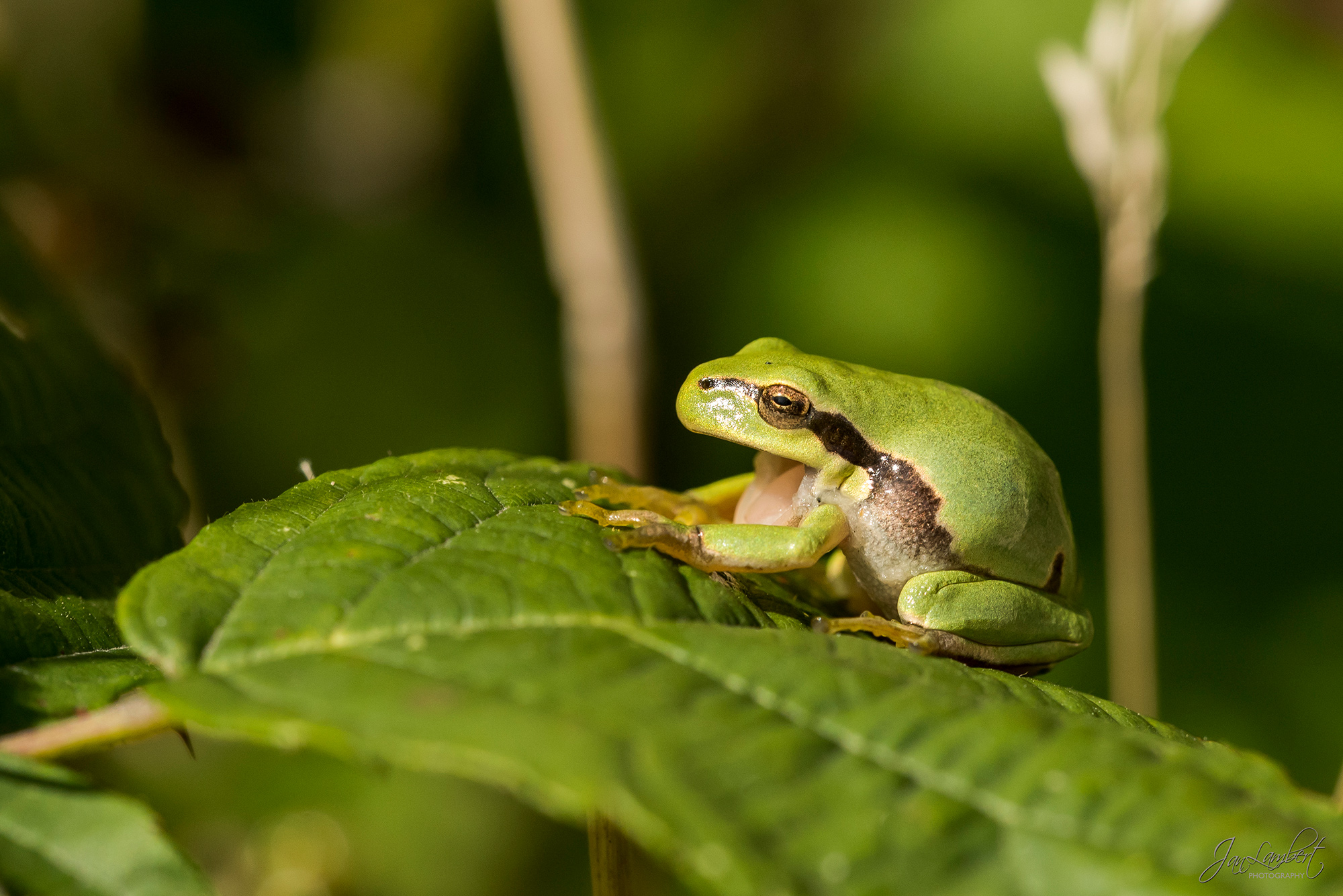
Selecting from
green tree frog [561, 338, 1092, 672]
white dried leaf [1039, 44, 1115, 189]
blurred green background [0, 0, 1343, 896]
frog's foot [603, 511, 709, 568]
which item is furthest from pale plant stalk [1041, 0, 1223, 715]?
blurred green background [0, 0, 1343, 896]

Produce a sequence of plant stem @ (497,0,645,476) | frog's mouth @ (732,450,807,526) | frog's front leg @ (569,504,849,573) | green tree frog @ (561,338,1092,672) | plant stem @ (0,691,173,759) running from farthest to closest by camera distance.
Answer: plant stem @ (497,0,645,476)
frog's mouth @ (732,450,807,526)
green tree frog @ (561,338,1092,672)
frog's front leg @ (569,504,849,573)
plant stem @ (0,691,173,759)

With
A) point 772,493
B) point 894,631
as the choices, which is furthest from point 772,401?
point 894,631

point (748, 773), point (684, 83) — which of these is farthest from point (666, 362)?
point (748, 773)

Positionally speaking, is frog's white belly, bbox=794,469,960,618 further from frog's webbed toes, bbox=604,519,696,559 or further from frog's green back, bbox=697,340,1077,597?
frog's webbed toes, bbox=604,519,696,559

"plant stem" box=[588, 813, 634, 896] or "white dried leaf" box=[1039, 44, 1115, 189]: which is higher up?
"white dried leaf" box=[1039, 44, 1115, 189]

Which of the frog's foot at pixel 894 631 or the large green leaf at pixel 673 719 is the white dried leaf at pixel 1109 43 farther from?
the large green leaf at pixel 673 719

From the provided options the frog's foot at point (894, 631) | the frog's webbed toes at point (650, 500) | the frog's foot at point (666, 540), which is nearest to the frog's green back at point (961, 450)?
the frog's foot at point (894, 631)

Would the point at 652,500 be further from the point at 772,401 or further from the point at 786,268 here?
the point at 786,268
